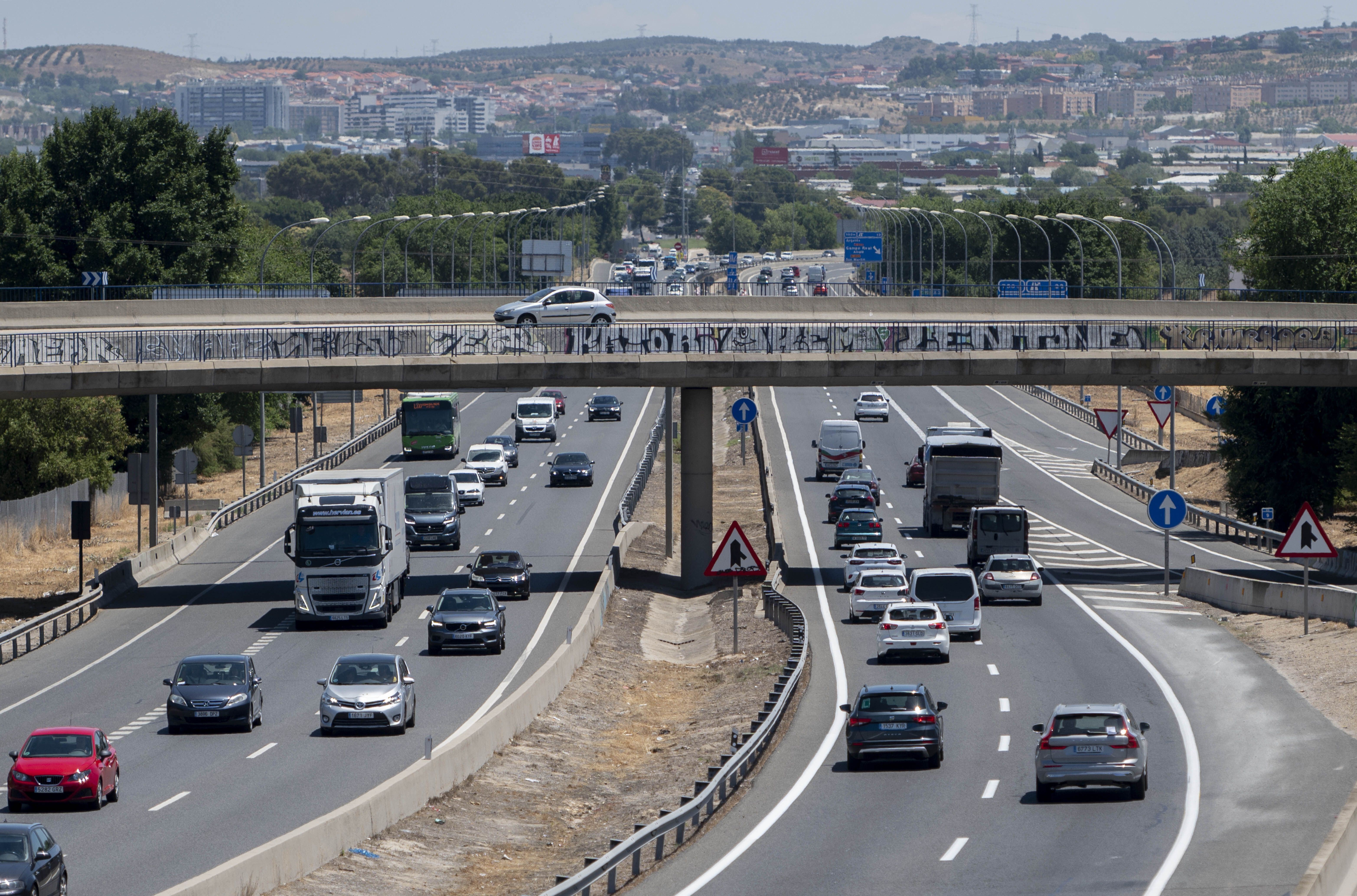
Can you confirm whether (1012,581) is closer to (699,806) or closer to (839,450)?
(699,806)

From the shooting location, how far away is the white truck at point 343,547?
43031mm

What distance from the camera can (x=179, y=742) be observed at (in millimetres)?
31609

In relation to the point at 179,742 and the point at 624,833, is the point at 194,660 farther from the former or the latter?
the point at 624,833

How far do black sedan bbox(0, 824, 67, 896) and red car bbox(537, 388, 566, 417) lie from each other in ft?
262

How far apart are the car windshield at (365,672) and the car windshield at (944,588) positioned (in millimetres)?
14713

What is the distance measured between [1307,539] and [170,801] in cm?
2308

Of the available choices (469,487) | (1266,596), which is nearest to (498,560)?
(469,487)

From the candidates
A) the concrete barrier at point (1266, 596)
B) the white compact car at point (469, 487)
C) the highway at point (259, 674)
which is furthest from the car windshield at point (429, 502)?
the concrete barrier at point (1266, 596)

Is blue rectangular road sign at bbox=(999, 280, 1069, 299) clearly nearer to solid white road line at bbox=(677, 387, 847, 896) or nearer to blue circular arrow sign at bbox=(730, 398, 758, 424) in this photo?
blue circular arrow sign at bbox=(730, 398, 758, 424)

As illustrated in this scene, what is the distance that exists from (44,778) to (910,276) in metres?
141

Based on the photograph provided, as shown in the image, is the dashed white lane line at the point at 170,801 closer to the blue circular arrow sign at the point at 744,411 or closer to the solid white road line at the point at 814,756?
the solid white road line at the point at 814,756

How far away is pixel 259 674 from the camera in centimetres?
3875

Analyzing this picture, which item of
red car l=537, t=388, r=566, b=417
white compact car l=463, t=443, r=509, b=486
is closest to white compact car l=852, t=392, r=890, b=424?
red car l=537, t=388, r=566, b=417

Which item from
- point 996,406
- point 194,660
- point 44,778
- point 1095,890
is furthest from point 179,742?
point 996,406
